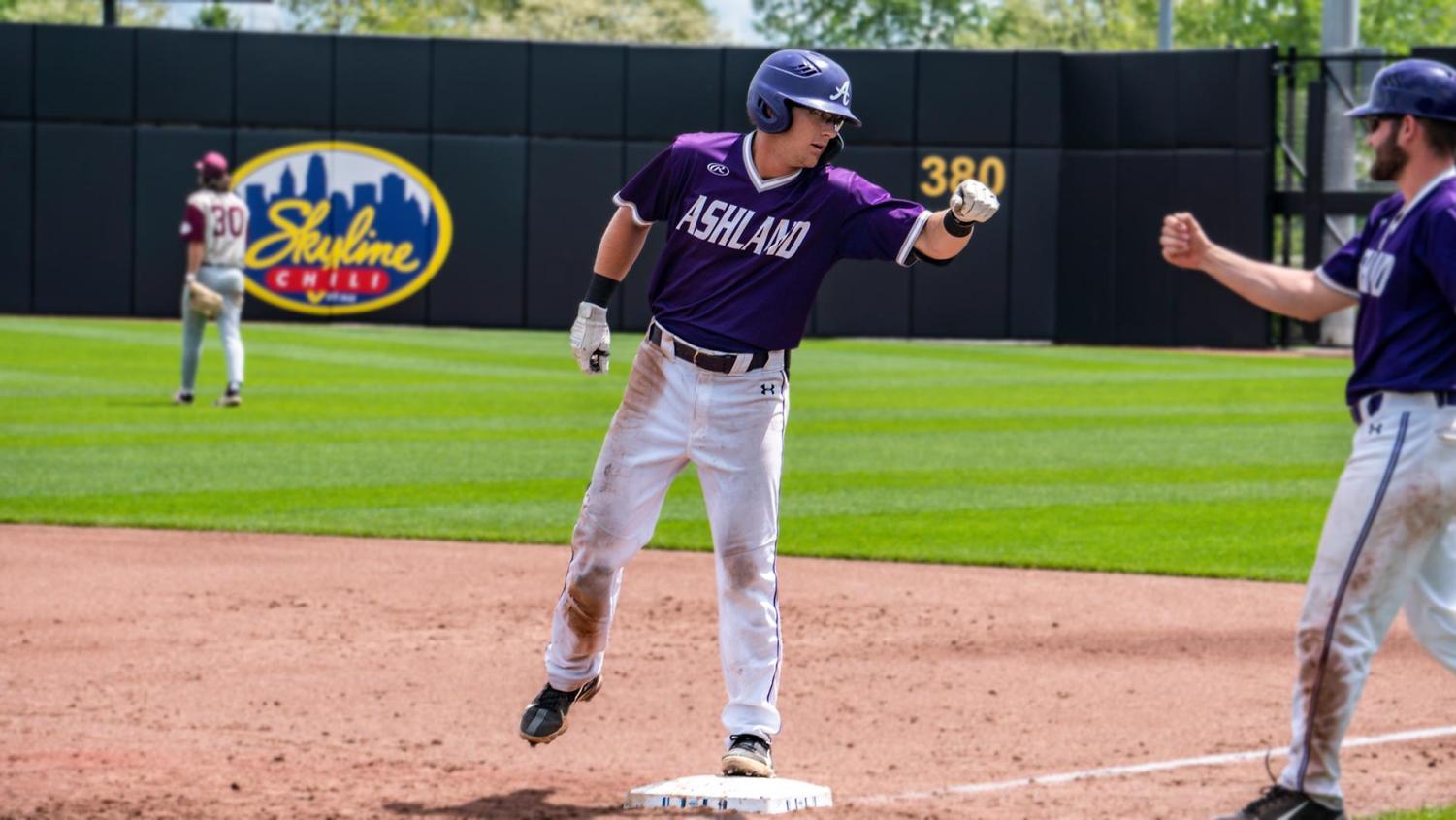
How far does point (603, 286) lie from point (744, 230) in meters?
0.60

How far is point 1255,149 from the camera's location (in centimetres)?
2758

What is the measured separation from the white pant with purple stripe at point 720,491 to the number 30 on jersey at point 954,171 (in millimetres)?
22719

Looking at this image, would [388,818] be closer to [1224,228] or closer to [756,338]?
[756,338]

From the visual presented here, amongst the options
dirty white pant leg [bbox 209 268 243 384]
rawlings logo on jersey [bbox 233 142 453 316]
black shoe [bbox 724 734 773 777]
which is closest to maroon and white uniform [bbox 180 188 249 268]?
dirty white pant leg [bbox 209 268 243 384]

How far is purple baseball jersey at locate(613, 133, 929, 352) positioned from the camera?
560 centimetres

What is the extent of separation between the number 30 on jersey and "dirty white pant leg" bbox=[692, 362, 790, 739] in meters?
22.8

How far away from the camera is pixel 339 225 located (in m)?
28.2

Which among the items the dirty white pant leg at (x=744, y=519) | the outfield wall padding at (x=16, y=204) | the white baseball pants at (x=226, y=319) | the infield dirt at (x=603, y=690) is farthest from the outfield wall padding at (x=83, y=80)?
the dirty white pant leg at (x=744, y=519)

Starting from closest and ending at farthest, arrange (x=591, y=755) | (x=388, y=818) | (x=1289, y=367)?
(x=388, y=818), (x=591, y=755), (x=1289, y=367)

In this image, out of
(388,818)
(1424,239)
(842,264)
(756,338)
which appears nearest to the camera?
(1424,239)

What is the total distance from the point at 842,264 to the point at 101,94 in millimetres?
11182

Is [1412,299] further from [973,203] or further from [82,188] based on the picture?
[82,188]

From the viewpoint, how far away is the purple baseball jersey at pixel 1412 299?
4.67m

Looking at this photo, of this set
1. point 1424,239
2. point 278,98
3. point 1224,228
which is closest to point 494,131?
point 278,98
